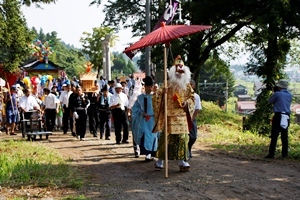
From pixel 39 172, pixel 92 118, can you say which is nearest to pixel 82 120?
pixel 92 118

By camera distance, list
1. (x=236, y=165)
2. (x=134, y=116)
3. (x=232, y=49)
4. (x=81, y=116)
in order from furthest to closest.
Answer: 1. (x=232, y=49)
2. (x=81, y=116)
3. (x=134, y=116)
4. (x=236, y=165)

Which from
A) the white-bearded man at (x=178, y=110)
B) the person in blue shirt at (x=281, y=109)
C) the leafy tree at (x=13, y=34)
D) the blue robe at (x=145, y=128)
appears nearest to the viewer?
the white-bearded man at (x=178, y=110)

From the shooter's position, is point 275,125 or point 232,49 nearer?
point 275,125

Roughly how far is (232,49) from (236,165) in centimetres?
2472

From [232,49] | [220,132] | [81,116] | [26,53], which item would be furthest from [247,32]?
[81,116]

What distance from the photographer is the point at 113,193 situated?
305 inches

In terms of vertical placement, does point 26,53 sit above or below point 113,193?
above

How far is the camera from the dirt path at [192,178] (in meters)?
7.59

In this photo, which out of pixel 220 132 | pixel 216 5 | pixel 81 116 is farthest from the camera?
pixel 216 5

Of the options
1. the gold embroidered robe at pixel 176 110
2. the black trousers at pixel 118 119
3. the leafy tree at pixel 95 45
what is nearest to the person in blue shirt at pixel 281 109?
the gold embroidered robe at pixel 176 110

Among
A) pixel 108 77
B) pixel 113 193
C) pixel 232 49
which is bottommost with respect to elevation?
pixel 113 193

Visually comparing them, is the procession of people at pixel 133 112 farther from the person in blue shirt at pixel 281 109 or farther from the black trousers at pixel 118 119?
the person in blue shirt at pixel 281 109

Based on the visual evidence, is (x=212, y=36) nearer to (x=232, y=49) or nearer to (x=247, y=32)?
(x=247, y=32)

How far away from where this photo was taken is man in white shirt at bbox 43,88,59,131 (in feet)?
58.1
